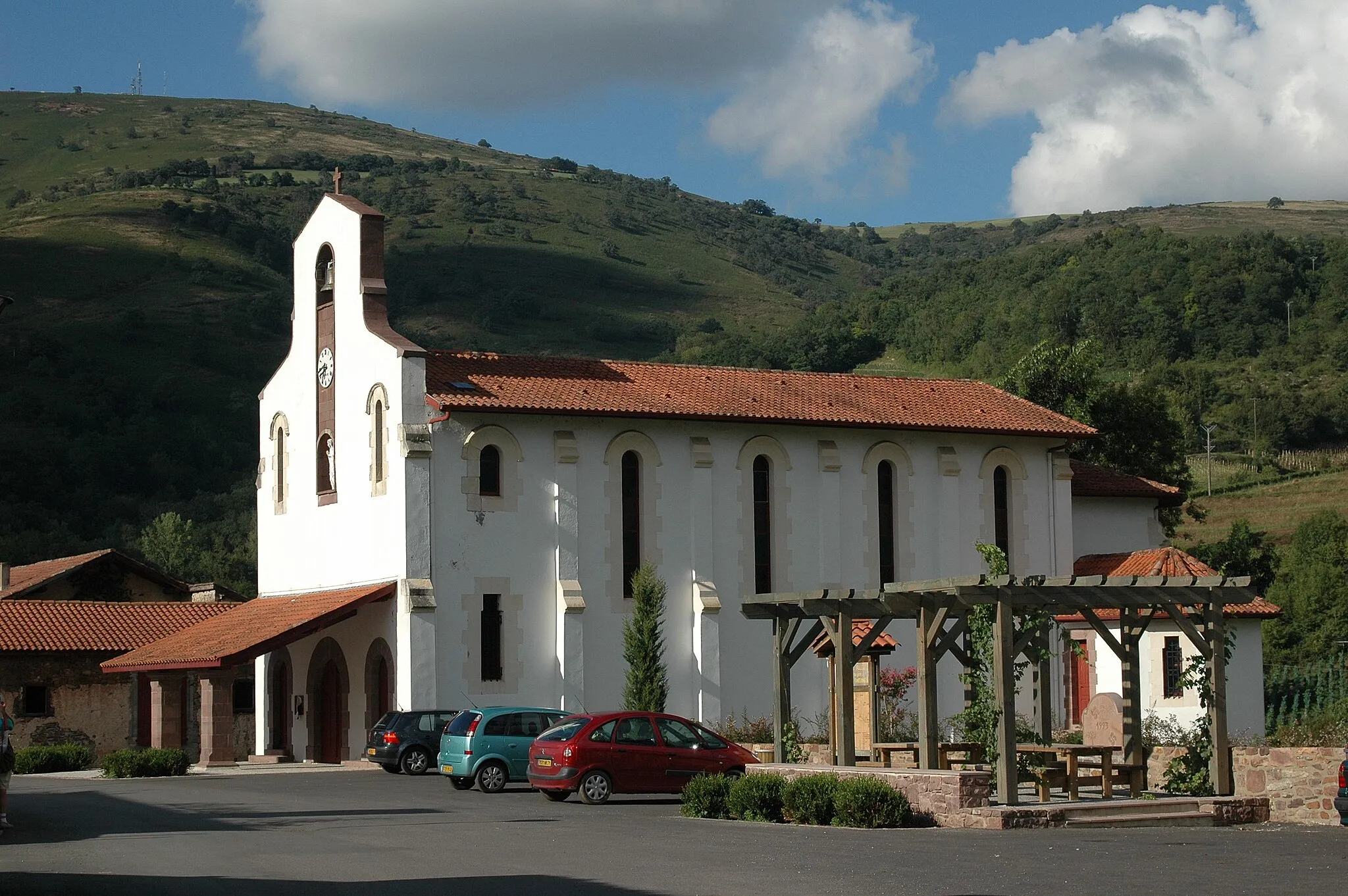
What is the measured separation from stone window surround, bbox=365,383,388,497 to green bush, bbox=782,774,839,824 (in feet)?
61.2

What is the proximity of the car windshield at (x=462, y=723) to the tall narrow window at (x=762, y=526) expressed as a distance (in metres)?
13.1

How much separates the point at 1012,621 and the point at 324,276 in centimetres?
2498

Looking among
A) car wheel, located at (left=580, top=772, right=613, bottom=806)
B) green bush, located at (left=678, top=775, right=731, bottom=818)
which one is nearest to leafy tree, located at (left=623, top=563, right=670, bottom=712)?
car wheel, located at (left=580, top=772, right=613, bottom=806)

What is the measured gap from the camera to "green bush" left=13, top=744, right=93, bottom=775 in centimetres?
4056

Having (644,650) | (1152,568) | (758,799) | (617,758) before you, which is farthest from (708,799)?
(1152,568)

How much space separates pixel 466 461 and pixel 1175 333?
76.6m

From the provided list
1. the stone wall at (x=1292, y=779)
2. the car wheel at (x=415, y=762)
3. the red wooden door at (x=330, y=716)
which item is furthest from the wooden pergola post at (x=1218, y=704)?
the red wooden door at (x=330, y=716)

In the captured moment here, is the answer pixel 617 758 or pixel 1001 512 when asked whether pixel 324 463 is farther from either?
pixel 617 758

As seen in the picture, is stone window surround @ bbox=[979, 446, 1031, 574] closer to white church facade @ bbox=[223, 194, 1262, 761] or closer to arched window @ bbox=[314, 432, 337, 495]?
→ white church facade @ bbox=[223, 194, 1262, 761]

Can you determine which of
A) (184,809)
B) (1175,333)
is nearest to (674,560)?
(184,809)

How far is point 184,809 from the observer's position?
80.9 feet

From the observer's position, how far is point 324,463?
140 feet

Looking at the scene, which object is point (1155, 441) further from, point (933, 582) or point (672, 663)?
point (933, 582)

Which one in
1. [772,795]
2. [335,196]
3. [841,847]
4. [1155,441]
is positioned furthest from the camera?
[1155,441]
